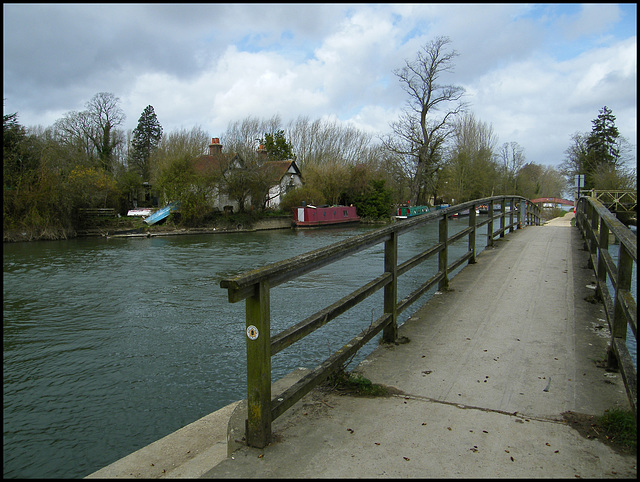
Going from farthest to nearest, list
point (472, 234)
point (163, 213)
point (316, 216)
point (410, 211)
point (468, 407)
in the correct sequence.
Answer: point (410, 211) → point (316, 216) → point (163, 213) → point (472, 234) → point (468, 407)

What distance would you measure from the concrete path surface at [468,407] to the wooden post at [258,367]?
9cm

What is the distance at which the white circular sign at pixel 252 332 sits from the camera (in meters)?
2.50

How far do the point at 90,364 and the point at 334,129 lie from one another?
2220 inches

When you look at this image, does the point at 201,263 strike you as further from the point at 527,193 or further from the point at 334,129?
the point at 527,193

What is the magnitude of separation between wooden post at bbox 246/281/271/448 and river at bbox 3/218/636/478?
2108 mm

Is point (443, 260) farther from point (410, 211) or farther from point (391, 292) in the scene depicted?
point (410, 211)

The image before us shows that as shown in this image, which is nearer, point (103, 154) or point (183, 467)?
point (183, 467)

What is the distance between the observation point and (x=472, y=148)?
191 ft

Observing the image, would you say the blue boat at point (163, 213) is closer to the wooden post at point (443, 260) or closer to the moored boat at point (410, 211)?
the moored boat at point (410, 211)

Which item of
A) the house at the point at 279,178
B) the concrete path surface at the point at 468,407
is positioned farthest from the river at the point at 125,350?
the house at the point at 279,178

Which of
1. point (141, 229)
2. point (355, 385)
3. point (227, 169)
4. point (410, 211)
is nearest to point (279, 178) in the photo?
point (227, 169)

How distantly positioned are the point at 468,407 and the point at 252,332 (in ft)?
4.71

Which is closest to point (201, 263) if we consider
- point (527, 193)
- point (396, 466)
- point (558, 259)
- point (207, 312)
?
point (207, 312)

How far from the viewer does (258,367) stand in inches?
99.2
